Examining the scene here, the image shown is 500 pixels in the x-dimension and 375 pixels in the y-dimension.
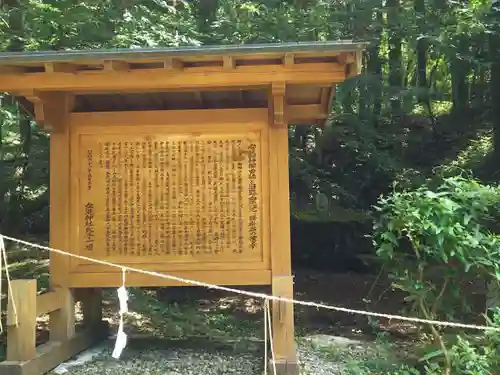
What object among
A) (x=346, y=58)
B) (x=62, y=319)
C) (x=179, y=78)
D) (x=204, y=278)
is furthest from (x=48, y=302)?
(x=346, y=58)

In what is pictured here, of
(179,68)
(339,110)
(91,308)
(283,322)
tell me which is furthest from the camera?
(339,110)

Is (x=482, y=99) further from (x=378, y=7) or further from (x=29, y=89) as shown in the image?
(x=29, y=89)

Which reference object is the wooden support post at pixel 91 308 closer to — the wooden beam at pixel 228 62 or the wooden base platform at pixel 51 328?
the wooden base platform at pixel 51 328

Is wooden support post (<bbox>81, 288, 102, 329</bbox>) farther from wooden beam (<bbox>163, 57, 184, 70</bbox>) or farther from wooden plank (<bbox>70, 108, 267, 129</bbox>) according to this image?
wooden beam (<bbox>163, 57, 184, 70</bbox>)

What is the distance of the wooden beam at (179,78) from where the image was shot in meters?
5.04

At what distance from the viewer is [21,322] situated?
4.68m

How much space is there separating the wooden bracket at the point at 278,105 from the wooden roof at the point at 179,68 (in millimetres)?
53

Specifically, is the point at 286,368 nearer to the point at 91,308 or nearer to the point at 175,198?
the point at 175,198

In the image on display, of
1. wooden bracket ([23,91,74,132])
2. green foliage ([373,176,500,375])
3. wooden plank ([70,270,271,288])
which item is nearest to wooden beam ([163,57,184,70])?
wooden bracket ([23,91,74,132])

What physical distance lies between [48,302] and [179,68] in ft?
8.90

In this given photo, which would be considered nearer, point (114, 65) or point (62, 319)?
point (114, 65)

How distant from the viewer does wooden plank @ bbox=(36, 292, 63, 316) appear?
500 centimetres

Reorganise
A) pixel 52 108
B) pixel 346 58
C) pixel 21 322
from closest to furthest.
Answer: pixel 21 322
pixel 346 58
pixel 52 108

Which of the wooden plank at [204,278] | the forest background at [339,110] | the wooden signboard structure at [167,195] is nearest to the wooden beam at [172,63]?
the wooden signboard structure at [167,195]
